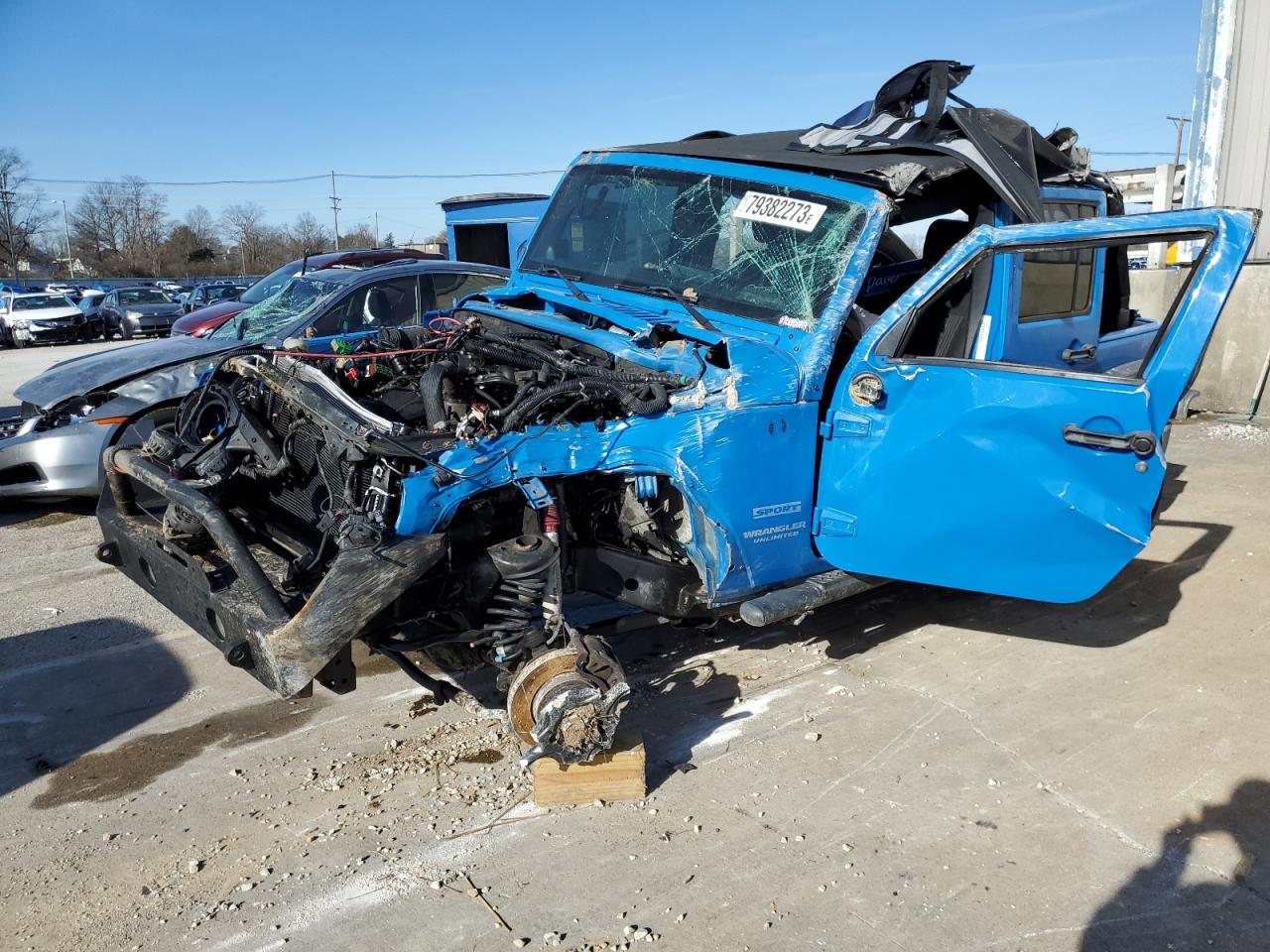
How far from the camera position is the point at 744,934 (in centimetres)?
276

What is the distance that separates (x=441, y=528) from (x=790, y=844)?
1.60m

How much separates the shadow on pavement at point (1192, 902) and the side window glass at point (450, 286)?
7099mm

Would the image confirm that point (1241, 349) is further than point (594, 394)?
Yes

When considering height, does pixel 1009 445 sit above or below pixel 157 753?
above

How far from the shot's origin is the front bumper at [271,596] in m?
3.04

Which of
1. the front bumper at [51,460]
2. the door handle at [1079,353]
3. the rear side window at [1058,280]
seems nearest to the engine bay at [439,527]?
the rear side window at [1058,280]

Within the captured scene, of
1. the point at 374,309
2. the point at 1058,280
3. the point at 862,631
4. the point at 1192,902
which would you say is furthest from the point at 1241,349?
the point at 1192,902

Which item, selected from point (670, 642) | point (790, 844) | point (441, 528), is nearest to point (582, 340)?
point (441, 528)

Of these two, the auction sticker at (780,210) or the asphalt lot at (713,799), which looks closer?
the asphalt lot at (713,799)

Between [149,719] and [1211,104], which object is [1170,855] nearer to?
[149,719]

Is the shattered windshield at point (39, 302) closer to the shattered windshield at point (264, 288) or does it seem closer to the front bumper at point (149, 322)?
the front bumper at point (149, 322)

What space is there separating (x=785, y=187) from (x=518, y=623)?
2.32m

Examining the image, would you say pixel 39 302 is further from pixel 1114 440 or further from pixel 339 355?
pixel 1114 440

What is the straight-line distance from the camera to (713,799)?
3445 mm
